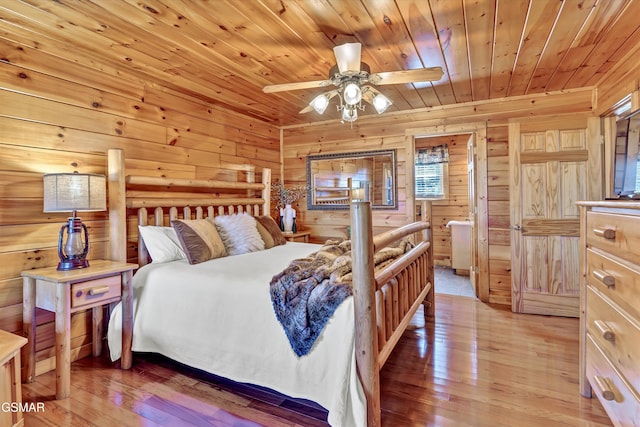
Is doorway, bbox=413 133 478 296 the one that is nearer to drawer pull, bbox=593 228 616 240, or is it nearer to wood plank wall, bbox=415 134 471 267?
wood plank wall, bbox=415 134 471 267

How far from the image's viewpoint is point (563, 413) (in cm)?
180

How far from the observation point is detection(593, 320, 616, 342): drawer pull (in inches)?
60.0

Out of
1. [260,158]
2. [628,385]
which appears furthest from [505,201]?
[260,158]

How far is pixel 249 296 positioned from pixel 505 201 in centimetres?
311

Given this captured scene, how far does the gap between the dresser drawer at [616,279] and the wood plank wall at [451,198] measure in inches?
160

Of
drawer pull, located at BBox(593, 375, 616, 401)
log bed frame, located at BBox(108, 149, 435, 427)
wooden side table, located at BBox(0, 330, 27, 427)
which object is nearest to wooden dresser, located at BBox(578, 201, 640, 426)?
drawer pull, located at BBox(593, 375, 616, 401)

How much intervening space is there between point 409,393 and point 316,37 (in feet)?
7.83

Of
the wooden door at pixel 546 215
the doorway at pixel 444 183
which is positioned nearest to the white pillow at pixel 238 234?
the wooden door at pixel 546 215

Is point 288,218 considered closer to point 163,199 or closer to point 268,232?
point 268,232

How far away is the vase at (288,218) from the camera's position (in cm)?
432

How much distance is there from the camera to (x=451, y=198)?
5863 millimetres

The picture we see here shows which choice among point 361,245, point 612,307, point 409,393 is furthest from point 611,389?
point 361,245

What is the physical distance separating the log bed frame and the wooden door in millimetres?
1056

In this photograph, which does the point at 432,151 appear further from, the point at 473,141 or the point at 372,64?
the point at 372,64
